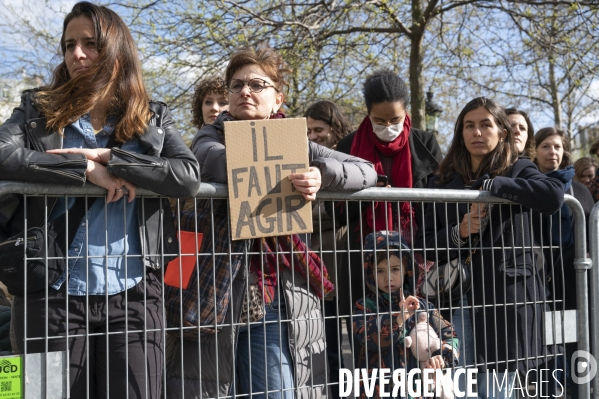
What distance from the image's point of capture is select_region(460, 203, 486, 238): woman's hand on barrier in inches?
141

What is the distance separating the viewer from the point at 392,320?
134 inches

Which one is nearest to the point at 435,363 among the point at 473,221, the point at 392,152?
the point at 473,221

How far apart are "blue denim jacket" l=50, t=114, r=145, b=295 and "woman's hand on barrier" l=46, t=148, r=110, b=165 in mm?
139

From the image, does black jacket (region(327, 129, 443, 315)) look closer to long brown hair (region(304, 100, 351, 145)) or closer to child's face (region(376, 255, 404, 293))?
child's face (region(376, 255, 404, 293))

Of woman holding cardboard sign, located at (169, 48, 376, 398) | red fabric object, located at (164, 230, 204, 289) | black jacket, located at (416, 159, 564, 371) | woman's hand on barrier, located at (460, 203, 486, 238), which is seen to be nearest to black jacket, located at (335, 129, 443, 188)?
black jacket, located at (416, 159, 564, 371)

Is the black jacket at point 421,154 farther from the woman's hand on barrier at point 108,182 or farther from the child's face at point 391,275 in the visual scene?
the woman's hand on barrier at point 108,182

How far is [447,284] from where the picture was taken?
357cm

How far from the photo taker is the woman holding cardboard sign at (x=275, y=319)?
3023mm

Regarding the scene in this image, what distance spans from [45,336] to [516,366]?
7.41 ft

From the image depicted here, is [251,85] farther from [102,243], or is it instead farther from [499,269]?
[499,269]

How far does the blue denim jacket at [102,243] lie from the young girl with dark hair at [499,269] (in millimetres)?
1447

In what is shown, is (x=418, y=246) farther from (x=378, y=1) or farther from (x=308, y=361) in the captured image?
(x=378, y=1)

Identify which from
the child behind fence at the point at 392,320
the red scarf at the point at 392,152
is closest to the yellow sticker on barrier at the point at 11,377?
the child behind fence at the point at 392,320

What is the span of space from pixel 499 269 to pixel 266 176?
4.57ft
